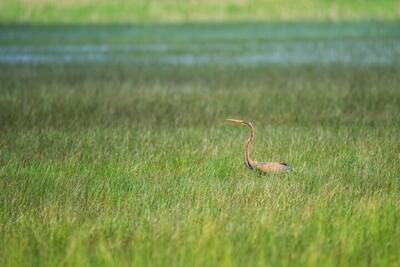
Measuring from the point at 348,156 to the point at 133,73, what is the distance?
774 inches

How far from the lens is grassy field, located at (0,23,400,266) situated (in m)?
7.34

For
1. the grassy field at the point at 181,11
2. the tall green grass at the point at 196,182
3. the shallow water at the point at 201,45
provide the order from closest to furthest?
the tall green grass at the point at 196,182 < the shallow water at the point at 201,45 < the grassy field at the point at 181,11

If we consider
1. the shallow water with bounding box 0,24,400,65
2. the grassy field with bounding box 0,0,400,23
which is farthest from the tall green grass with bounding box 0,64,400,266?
the grassy field with bounding box 0,0,400,23

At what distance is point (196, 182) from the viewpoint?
Answer: 9977 millimetres

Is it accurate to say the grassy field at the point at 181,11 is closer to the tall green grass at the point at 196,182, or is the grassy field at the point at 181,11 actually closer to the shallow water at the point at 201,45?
the shallow water at the point at 201,45

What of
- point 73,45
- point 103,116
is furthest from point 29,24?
point 103,116

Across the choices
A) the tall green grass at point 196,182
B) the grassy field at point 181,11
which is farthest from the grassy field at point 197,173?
the grassy field at point 181,11

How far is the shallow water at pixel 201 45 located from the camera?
37.1 m

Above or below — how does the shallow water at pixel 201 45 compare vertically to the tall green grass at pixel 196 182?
below

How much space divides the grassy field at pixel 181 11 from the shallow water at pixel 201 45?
6.83 meters

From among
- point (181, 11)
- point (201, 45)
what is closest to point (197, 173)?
point (201, 45)

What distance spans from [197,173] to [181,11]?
65799 millimetres

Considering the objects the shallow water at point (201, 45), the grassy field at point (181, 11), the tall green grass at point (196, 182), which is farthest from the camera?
the grassy field at point (181, 11)

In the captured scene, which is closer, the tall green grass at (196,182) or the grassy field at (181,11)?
the tall green grass at (196,182)
